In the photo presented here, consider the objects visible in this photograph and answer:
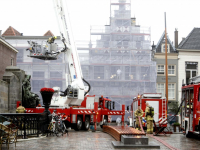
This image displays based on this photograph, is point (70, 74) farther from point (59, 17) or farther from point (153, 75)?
point (153, 75)

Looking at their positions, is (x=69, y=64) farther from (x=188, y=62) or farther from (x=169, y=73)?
(x=188, y=62)

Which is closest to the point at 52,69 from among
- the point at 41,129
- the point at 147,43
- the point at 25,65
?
the point at 25,65

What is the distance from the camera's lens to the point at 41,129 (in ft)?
53.3

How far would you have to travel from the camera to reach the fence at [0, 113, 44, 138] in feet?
47.4

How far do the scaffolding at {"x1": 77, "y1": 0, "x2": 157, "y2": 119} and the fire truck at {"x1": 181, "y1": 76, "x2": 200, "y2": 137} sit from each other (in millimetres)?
22105

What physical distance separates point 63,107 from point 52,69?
24.8m

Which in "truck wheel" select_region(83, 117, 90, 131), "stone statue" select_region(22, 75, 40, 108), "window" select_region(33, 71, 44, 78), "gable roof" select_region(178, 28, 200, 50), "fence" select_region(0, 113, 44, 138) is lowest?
"truck wheel" select_region(83, 117, 90, 131)

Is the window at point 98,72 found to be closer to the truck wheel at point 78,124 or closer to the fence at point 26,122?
the truck wheel at point 78,124

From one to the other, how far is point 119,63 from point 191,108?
80.9 feet

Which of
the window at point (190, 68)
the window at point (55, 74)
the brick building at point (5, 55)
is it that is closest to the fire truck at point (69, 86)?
the brick building at point (5, 55)

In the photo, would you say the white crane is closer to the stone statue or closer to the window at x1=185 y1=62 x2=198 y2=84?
the stone statue

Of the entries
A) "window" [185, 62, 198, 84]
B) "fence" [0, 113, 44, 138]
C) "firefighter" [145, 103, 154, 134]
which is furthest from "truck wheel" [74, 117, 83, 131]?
"window" [185, 62, 198, 84]

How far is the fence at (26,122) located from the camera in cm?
1446

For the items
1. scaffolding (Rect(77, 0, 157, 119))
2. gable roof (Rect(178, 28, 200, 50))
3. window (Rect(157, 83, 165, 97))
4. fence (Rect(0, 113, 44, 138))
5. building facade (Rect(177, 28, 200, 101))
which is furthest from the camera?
gable roof (Rect(178, 28, 200, 50))
